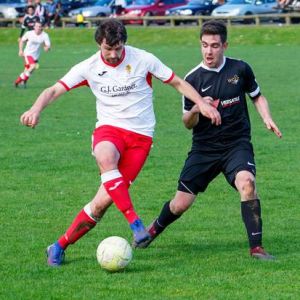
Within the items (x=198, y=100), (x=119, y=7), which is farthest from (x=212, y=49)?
(x=119, y=7)

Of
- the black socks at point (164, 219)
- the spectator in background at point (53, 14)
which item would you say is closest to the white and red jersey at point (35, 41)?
the black socks at point (164, 219)

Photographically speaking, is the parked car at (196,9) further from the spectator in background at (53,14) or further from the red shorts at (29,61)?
the red shorts at (29,61)

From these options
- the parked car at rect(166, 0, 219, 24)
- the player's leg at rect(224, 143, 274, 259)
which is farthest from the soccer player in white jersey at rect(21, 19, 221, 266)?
the parked car at rect(166, 0, 219, 24)

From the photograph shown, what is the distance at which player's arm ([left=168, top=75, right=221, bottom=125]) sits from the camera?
24.8 feet

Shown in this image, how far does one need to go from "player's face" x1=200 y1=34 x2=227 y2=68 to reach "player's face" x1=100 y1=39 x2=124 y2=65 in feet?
2.27

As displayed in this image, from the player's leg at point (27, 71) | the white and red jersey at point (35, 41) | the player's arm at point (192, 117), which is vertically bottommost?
the player's leg at point (27, 71)

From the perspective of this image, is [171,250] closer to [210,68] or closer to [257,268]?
[257,268]

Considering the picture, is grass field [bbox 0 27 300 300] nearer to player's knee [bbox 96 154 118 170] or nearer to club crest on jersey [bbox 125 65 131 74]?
player's knee [bbox 96 154 118 170]

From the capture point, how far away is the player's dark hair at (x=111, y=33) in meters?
7.52

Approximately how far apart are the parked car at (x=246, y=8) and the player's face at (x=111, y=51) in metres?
41.9

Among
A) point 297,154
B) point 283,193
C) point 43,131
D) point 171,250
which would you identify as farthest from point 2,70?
point 171,250

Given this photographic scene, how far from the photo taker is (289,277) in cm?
725

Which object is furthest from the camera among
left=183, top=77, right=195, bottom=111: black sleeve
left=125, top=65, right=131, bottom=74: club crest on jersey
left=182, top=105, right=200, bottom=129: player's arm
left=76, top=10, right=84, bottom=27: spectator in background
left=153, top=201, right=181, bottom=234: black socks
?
left=76, top=10, right=84, bottom=27: spectator in background

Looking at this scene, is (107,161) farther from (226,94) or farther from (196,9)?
(196,9)
